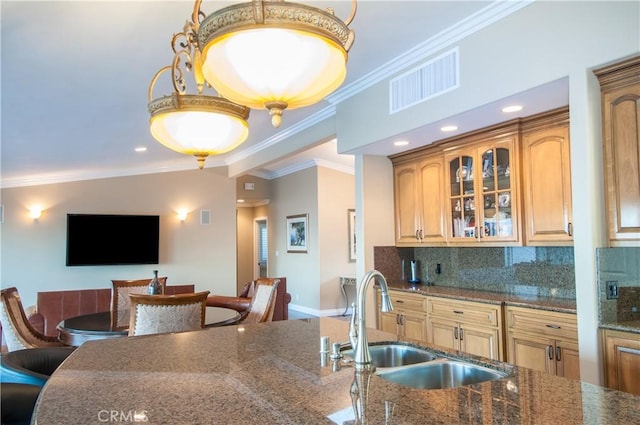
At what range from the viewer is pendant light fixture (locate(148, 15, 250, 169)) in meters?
2.47

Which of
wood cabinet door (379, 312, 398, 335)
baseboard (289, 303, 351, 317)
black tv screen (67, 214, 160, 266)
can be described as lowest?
baseboard (289, 303, 351, 317)

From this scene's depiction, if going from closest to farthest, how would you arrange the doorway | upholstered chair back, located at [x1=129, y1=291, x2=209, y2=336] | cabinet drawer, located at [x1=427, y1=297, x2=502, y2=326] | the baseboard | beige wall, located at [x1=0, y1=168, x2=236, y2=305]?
upholstered chair back, located at [x1=129, y1=291, x2=209, y2=336] → cabinet drawer, located at [x1=427, y1=297, x2=502, y2=326] → beige wall, located at [x1=0, y1=168, x2=236, y2=305] → the baseboard → the doorway

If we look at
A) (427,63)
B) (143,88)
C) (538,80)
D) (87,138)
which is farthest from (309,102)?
(87,138)

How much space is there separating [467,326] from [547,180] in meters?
1.31

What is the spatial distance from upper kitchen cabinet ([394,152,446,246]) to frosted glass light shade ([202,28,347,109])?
275 centimetres

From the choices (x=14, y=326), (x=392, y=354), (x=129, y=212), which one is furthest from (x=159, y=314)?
(x=129, y=212)

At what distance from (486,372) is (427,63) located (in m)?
2.55

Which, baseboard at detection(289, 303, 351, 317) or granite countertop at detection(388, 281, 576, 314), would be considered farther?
baseboard at detection(289, 303, 351, 317)

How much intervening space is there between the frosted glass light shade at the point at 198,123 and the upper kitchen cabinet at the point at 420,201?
2258 mm

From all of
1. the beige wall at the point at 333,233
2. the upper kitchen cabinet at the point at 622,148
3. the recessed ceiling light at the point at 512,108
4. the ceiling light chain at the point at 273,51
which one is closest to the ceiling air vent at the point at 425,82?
the recessed ceiling light at the point at 512,108

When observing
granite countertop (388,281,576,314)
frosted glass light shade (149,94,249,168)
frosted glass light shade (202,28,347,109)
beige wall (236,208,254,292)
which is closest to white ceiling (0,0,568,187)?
frosted glass light shade (149,94,249,168)

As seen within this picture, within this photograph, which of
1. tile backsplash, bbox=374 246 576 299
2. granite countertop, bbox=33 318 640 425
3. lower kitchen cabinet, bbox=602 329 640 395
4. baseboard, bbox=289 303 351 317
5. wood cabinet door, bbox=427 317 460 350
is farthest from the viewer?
baseboard, bbox=289 303 351 317

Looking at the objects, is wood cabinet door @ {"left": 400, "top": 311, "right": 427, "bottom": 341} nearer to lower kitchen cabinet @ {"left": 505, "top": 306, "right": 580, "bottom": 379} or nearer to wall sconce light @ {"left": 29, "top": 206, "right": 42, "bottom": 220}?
lower kitchen cabinet @ {"left": 505, "top": 306, "right": 580, "bottom": 379}

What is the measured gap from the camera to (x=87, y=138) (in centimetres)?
532
